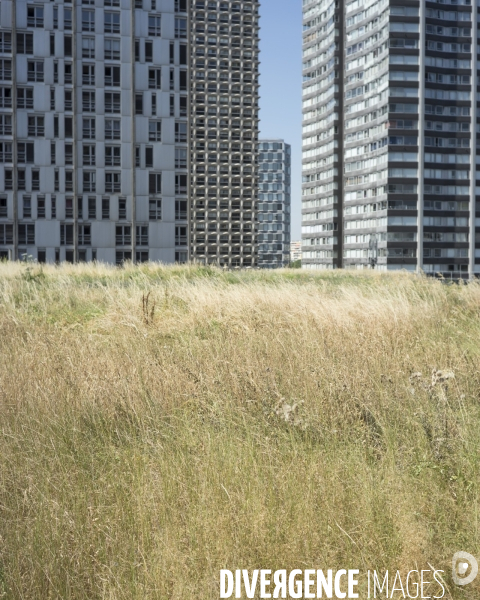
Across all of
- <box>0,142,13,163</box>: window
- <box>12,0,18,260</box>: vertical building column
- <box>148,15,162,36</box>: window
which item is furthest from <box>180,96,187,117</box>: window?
<box>0,142,13,163</box>: window

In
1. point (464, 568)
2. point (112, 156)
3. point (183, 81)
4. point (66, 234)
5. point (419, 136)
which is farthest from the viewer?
point (419, 136)

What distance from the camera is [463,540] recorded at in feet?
14.8

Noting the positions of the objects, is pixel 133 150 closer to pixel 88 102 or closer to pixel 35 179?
pixel 88 102

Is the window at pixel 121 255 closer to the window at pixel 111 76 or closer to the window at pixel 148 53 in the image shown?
the window at pixel 111 76

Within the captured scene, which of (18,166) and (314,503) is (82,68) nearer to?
(18,166)

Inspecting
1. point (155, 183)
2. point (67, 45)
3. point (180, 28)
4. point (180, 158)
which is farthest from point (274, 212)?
point (67, 45)

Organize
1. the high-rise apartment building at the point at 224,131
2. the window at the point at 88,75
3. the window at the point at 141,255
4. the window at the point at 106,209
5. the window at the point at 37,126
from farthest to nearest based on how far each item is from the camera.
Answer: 1. the high-rise apartment building at the point at 224,131
2. the window at the point at 106,209
3. the window at the point at 141,255
4. the window at the point at 88,75
5. the window at the point at 37,126

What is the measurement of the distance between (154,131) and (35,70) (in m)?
13.7

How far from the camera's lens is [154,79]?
256 ft

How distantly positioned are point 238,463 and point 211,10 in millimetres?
147359

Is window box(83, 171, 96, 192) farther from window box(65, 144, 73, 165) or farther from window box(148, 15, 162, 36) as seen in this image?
window box(148, 15, 162, 36)

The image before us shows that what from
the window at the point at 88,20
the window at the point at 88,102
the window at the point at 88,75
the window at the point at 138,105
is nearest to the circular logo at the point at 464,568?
the window at the point at 138,105

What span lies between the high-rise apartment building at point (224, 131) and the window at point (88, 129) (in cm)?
5980

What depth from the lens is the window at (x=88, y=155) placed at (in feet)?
261
